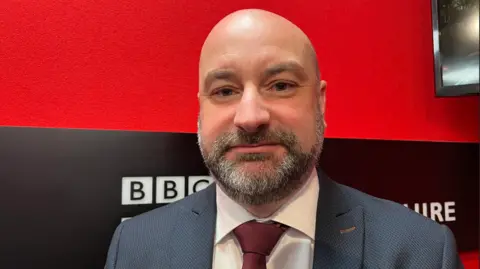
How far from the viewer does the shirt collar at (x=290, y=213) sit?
2.50ft

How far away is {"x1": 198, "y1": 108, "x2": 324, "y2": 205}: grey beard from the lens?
719 mm

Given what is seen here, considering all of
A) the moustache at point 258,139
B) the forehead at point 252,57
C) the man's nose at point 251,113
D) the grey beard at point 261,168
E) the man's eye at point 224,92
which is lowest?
the grey beard at point 261,168

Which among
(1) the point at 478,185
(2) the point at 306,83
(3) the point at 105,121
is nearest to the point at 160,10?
(3) the point at 105,121

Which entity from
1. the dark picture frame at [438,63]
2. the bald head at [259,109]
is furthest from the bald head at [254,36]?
the dark picture frame at [438,63]

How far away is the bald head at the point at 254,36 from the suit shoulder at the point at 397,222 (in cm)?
35

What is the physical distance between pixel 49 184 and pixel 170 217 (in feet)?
1.12

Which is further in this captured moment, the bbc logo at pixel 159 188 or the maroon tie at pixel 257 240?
the bbc logo at pixel 159 188

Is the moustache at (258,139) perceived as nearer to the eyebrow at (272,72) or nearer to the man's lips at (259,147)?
the man's lips at (259,147)

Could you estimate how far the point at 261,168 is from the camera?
2.36 feet

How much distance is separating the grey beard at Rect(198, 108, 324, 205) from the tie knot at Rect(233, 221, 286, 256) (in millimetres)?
50

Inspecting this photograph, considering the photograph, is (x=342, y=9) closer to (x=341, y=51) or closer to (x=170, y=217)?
(x=341, y=51)

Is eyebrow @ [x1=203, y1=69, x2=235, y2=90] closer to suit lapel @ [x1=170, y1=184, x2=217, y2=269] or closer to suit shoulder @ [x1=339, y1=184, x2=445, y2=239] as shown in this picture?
suit lapel @ [x1=170, y1=184, x2=217, y2=269]

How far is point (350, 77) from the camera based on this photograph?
4.19 feet

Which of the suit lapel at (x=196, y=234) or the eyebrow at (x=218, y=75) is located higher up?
the eyebrow at (x=218, y=75)
